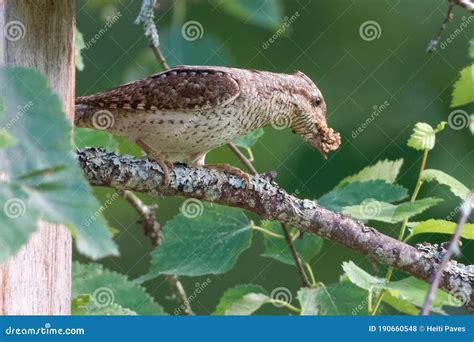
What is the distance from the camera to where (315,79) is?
3.70 m

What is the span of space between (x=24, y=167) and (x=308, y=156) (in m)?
2.81

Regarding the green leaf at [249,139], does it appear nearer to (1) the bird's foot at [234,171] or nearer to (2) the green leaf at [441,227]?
(1) the bird's foot at [234,171]

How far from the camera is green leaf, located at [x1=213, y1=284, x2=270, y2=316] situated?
94.3 inches

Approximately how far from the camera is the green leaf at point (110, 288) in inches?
99.5

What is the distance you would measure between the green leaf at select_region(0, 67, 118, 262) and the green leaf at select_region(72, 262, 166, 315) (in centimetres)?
173

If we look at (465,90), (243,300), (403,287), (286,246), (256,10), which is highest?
(465,90)

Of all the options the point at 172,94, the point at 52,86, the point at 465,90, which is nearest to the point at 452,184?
the point at 465,90

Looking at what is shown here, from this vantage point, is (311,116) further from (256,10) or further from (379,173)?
(256,10)

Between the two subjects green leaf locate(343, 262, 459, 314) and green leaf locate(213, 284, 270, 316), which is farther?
green leaf locate(213, 284, 270, 316)

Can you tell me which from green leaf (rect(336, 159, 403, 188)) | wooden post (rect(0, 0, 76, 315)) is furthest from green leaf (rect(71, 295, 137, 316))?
green leaf (rect(336, 159, 403, 188))

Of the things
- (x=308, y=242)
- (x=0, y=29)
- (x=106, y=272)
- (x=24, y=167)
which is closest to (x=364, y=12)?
(x=308, y=242)

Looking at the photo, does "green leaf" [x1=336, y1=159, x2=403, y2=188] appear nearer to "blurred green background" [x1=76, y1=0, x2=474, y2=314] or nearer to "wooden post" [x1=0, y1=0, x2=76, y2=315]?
"blurred green background" [x1=76, y1=0, x2=474, y2=314]

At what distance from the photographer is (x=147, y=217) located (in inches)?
123

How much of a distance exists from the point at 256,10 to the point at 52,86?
104 cm
